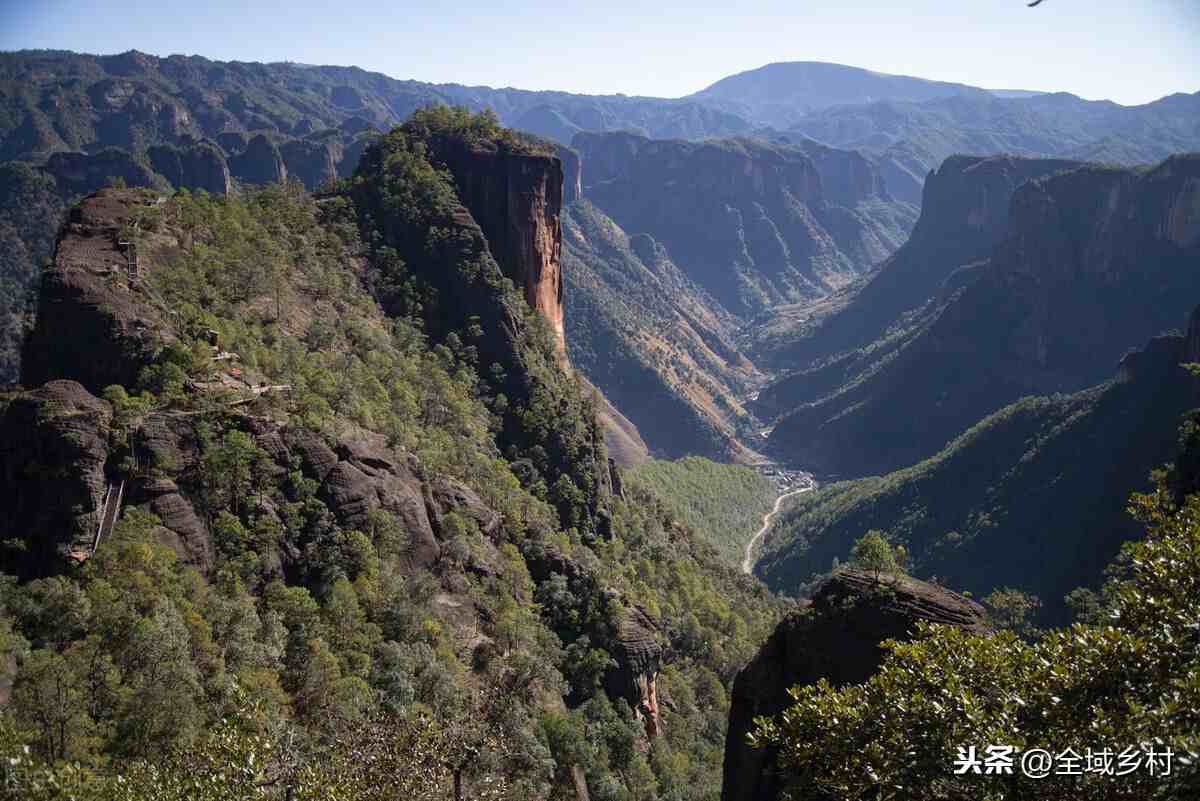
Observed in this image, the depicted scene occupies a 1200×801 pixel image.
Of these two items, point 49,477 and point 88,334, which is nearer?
point 49,477

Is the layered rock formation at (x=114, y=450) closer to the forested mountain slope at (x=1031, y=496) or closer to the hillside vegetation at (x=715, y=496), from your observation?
the forested mountain slope at (x=1031, y=496)

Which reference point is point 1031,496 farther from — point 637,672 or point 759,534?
point 637,672

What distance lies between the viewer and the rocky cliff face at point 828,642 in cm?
3453

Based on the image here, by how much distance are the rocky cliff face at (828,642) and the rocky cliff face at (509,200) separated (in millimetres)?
69638

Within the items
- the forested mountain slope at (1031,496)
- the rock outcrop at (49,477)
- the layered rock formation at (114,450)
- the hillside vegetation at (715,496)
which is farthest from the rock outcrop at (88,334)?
the hillside vegetation at (715,496)

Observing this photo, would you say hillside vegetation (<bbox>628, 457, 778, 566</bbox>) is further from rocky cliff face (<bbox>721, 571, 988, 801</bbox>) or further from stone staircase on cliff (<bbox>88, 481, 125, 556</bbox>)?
stone staircase on cliff (<bbox>88, 481, 125, 556</bbox>)

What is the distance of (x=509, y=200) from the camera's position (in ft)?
325

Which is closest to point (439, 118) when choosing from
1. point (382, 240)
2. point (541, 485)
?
point (382, 240)

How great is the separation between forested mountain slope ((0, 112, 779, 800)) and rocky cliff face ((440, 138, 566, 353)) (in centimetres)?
902

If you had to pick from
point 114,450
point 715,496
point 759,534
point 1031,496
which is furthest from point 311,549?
point 715,496

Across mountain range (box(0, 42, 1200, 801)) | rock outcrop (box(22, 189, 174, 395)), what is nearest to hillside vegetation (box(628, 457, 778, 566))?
mountain range (box(0, 42, 1200, 801))

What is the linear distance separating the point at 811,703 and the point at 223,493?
3441 centimetres

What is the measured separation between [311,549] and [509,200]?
62732 mm

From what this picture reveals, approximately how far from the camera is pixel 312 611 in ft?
139
